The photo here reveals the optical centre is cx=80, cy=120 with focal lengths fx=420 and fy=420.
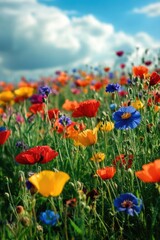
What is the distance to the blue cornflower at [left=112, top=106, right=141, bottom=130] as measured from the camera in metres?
2.05

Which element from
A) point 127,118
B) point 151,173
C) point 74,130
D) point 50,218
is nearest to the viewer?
point 151,173

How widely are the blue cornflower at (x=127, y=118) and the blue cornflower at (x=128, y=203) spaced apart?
1.43 ft

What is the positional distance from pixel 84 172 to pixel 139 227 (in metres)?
0.76

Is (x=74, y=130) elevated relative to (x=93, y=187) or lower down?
elevated

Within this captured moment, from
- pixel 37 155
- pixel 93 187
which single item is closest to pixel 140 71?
pixel 93 187

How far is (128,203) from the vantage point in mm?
1693

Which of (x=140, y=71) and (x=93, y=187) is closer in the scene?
(x=93, y=187)

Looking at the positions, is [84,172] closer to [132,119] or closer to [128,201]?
[132,119]

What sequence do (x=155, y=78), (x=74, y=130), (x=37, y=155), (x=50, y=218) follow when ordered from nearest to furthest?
(x=50, y=218) < (x=37, y=155) < (x=155, y=78) < (x=74, y=130)

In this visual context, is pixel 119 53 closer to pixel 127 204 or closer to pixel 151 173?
pixel 127 204

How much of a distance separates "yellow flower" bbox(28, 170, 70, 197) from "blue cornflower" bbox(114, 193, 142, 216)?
308mm

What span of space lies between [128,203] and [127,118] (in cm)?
52

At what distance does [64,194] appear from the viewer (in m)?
2.47

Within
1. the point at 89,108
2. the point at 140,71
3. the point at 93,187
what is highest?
the point at 140,71
